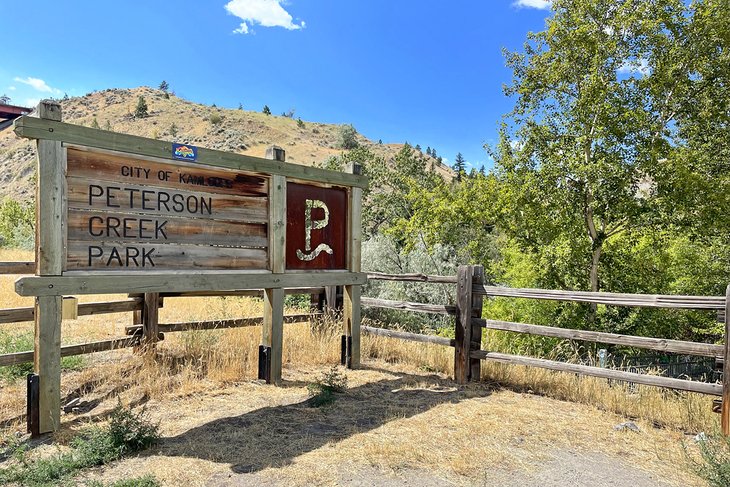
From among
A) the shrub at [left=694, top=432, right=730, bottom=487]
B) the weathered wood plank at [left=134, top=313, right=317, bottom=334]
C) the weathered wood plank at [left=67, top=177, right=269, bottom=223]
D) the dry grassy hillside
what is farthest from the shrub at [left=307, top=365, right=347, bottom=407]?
the dry grassy hillside

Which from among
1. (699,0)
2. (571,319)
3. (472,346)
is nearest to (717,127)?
(699,0)

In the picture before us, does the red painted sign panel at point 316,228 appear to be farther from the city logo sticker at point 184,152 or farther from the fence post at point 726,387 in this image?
the fence post at point 726,387

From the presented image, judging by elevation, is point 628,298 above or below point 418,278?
below

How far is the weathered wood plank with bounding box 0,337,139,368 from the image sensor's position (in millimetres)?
5020

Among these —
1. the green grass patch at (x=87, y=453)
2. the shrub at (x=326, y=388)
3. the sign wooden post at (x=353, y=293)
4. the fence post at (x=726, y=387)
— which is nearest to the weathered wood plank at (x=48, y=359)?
the green grass patch at (x=87, y=453)

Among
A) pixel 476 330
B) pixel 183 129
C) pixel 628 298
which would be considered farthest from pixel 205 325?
pixel 183 129

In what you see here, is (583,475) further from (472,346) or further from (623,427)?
(472,346)

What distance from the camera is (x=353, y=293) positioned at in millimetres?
7363

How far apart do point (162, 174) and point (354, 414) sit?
3.13 meters

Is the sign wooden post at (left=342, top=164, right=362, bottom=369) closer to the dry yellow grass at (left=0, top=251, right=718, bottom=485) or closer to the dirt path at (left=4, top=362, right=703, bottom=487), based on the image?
the dry yellow grass at (left=0, top=251, right=718, bottom=485)

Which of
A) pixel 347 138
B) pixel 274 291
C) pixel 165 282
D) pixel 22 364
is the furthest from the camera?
pixel 347 138

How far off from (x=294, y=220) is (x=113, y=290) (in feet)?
7.90

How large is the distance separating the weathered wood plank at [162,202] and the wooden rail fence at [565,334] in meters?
2.76

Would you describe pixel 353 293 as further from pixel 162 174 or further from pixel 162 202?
pixel 162 174
